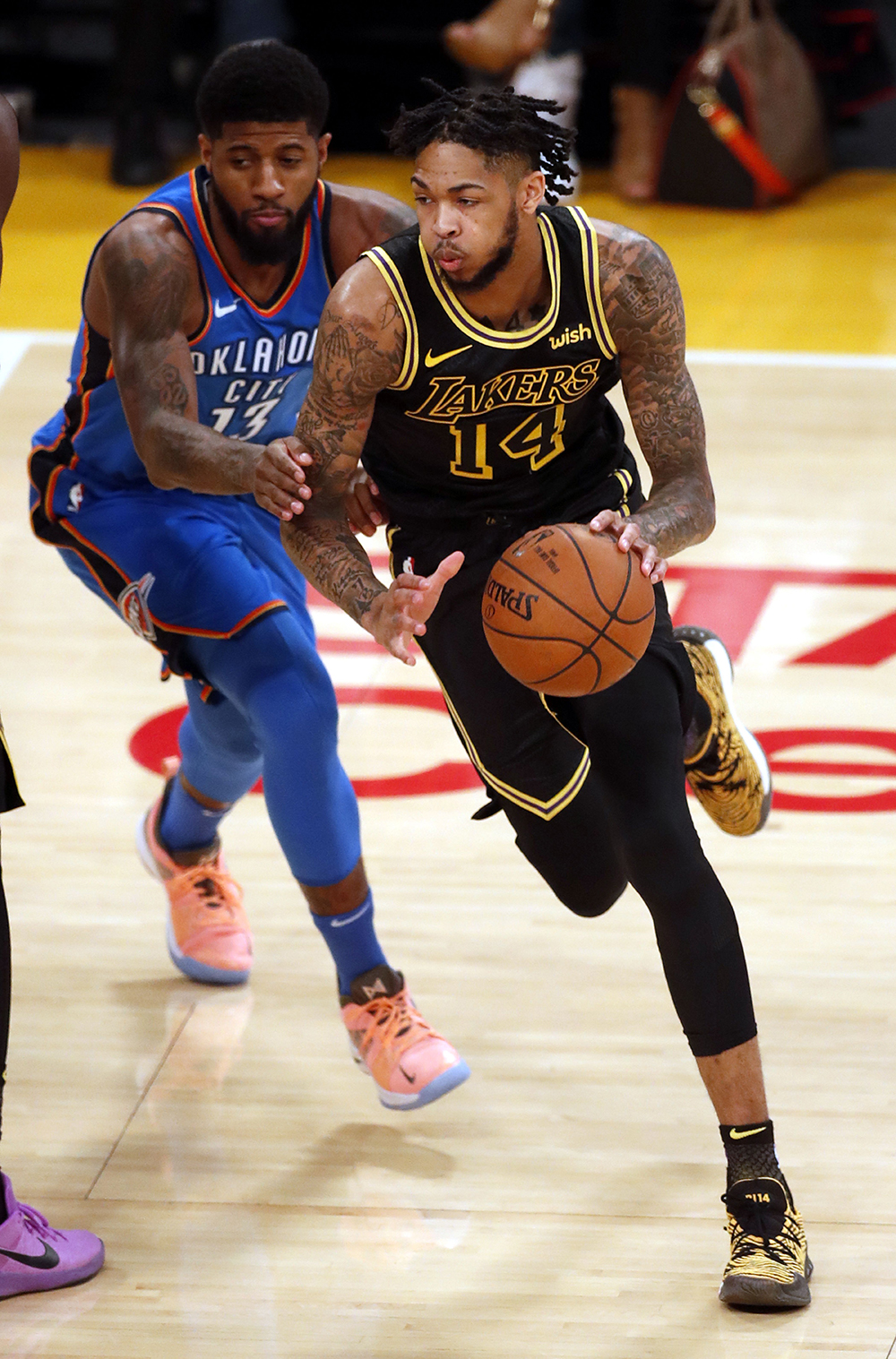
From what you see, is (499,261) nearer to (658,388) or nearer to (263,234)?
(658,388)

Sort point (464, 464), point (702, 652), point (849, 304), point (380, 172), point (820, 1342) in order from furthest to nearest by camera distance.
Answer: point (380, 172), point (849, 304), point (702, 652), point (464, 464), point (820, 1342)

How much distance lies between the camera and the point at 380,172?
9039mm

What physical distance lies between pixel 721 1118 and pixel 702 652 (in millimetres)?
1067

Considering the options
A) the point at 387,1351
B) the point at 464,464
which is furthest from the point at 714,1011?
the point at 464,464

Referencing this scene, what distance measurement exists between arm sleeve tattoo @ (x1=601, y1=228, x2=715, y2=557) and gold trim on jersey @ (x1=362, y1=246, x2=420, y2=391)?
294 mm

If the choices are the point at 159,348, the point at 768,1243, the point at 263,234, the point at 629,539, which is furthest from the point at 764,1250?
the point at 263,234

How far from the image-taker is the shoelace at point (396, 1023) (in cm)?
319

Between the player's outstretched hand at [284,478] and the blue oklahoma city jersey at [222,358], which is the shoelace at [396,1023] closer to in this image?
the player's outstretched hand at [284,478]

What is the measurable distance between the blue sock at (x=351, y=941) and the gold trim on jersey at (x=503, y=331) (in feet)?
3.28

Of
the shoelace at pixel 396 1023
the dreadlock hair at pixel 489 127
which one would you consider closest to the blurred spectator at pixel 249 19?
the dreadlock hair at pixel 489 127

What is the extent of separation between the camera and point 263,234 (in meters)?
3.23

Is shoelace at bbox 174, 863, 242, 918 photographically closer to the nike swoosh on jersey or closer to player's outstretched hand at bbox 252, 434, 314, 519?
player's outstretched hand at bbox 252, 434, 314, 519

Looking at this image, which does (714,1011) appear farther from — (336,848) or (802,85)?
(802,85)

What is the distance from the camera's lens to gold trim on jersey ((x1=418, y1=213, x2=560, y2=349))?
2805 millimetres
